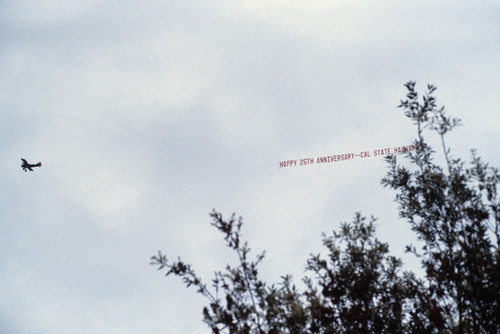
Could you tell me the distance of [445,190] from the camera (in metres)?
7.91

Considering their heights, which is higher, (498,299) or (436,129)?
(436,129)

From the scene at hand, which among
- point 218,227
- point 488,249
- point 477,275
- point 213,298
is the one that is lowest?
point 213,298

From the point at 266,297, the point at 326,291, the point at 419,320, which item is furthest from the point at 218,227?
the point at 419,320

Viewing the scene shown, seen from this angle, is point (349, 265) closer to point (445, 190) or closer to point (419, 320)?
point (419, 320)

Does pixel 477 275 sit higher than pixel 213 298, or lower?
higher

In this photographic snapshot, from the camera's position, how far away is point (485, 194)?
7.22 metres

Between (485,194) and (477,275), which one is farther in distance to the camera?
(485,194)

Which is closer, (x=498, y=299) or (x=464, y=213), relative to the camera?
(x=498, y=299)

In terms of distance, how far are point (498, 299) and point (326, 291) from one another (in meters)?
3.60

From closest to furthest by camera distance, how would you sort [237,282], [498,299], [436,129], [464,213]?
[498,299] → [237,282] → [464,213] → [436,129]

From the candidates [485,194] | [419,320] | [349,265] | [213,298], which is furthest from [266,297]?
[485,194]

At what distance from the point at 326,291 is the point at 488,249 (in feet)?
12.8

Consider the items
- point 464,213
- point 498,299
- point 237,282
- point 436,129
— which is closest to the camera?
point 498,299

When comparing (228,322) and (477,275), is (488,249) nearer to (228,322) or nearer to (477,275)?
(477,275)
